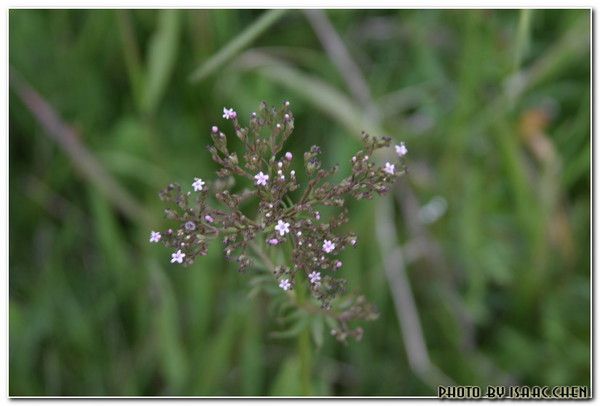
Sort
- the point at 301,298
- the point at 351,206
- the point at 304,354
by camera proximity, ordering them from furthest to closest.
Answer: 1. the point at 351,206
2. the point at 304,354
3. the point at 301,298

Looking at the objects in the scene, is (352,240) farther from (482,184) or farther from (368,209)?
(482,184)

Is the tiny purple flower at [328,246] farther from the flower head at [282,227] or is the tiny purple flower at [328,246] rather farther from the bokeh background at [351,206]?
the bokeh background at [351,206]

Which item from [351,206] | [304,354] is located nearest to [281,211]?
[304,354]

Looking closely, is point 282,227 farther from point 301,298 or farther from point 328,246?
point 301,298

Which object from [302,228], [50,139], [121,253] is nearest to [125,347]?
[121,253]

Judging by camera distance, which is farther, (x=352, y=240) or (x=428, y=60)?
(x=428, y=60)

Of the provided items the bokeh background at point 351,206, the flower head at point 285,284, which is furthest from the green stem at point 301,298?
the bokeh background at point 351,206
